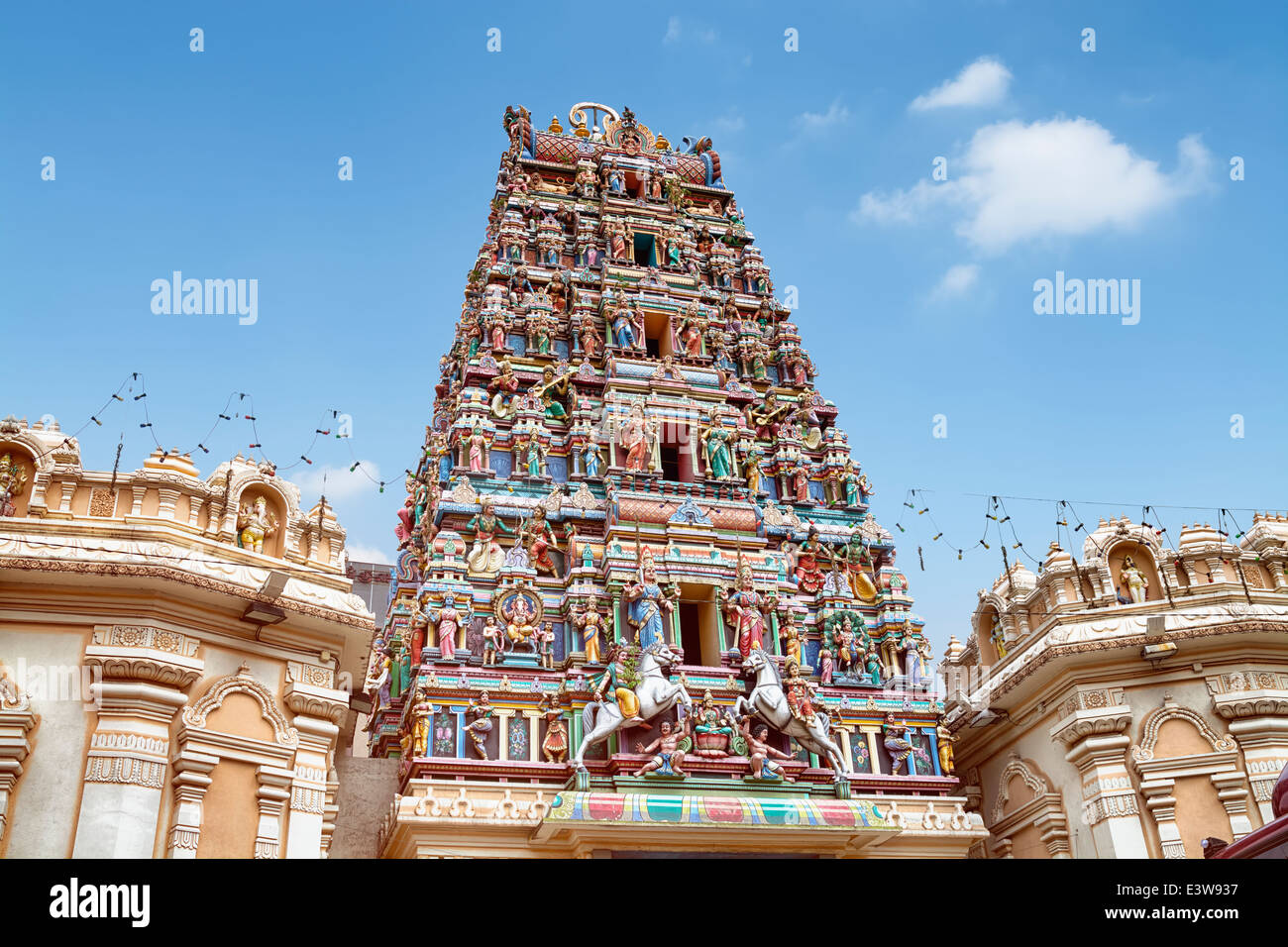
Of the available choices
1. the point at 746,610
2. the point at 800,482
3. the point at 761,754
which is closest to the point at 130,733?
the point at 761,754

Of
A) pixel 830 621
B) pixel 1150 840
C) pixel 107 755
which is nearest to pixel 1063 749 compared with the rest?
pixel 1150 840

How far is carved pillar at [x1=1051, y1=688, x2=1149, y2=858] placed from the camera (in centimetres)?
2109

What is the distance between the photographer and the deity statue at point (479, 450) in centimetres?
2588

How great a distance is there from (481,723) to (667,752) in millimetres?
3595

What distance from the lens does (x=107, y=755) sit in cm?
1703

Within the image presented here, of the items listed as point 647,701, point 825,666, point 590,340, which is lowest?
point 647,701

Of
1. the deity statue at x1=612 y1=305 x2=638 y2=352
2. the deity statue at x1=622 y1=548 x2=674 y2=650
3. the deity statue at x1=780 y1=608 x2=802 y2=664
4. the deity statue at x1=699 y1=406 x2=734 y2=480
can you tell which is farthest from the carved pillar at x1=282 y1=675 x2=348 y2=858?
the deity statue at x1=612 y1=305 x2=638 y2=352

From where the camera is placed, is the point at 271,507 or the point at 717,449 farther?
the point at 717,449

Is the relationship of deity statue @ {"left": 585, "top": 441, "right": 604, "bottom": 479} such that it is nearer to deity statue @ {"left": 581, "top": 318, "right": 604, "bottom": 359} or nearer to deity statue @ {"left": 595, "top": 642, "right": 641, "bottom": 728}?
deity statue @ {"left": 581, "top": 318, "right": 604, "bottom": 359}

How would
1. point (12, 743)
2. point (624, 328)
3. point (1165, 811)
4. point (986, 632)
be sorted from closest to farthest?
point (12, 743) → point (1165, 811) → point (986, 632) → point (624, 328)

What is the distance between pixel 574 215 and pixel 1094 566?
675 inches

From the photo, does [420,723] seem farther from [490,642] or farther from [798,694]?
[798,694]

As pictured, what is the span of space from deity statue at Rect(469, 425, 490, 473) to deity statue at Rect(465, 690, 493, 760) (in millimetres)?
5809

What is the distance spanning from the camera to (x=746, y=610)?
24297mm
